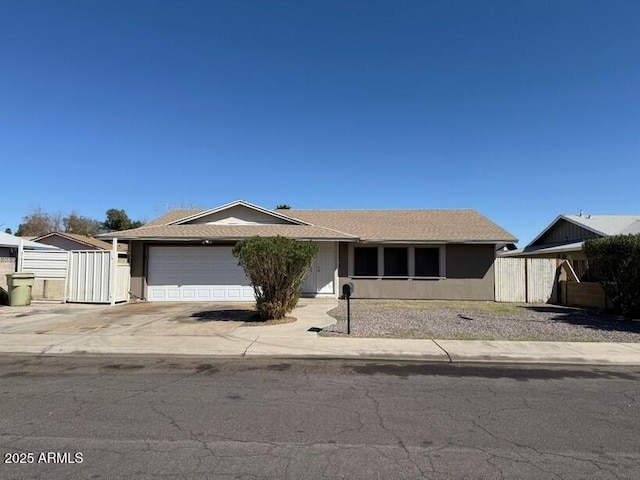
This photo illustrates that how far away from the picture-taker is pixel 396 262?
20.3 m

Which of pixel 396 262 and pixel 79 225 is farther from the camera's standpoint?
pixel 79 225

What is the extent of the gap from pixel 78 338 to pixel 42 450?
636 centimetres

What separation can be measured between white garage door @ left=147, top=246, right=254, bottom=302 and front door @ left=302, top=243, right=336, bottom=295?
2.63 meters

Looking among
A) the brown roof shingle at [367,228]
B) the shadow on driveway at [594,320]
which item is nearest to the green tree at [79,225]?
the brown roof shingle at [367,228]

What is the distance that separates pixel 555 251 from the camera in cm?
2492

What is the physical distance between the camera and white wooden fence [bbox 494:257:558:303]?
19297mm

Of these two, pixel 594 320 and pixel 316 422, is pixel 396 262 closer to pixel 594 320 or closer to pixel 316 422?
pixel 594 320

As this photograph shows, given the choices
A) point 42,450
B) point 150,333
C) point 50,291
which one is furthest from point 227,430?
point 50,291

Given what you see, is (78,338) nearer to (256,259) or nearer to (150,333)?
(150,333)

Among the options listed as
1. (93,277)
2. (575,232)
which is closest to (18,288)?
(93,277)

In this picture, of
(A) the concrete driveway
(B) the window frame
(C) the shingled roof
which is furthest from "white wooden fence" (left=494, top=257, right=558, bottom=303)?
(A) the concrete driveway

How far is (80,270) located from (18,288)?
6.65 feet

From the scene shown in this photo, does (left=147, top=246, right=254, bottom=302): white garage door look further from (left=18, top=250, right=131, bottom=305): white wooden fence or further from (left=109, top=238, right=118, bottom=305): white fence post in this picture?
(left=109, top=238, right=118, bottom=305): white fence post

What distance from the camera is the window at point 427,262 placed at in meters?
20.2
